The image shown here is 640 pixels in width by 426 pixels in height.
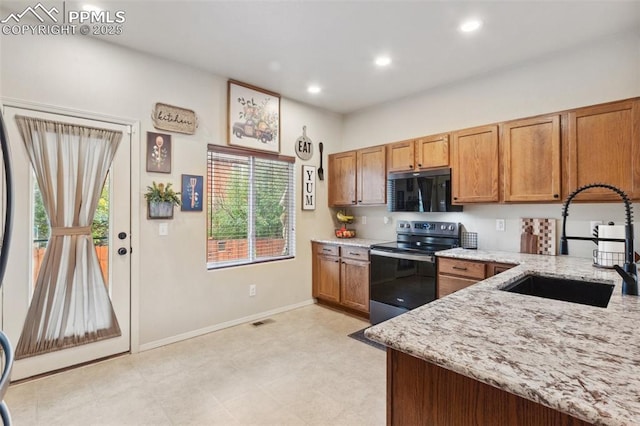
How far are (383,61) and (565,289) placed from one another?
2.41 meters

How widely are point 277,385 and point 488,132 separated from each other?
2.89m

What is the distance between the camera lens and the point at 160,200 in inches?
115

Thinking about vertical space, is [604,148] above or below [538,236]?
above

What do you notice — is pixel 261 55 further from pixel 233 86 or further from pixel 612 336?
pixel 612 336

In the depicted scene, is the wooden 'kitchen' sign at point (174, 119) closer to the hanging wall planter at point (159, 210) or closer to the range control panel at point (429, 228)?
the hanging wall planter at point (159, 210)

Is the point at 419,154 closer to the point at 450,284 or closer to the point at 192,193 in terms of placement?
the point at 450,284

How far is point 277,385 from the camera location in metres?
2.31

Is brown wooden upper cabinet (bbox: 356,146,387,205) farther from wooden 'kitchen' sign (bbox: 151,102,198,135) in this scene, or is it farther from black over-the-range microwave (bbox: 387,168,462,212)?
wooden 'kitchen' sign (bbox: 151,102,198,135)

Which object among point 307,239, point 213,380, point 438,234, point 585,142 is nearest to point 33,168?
point 213,380

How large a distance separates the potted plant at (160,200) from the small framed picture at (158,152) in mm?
151

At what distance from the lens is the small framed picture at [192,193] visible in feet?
10.2

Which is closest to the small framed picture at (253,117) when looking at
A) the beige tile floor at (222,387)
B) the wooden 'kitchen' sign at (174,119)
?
the wooden 'kitchen' sign at (174,119)

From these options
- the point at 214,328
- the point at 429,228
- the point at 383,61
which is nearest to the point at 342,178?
the point at 429,228

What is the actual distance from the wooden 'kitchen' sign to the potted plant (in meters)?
0.56
